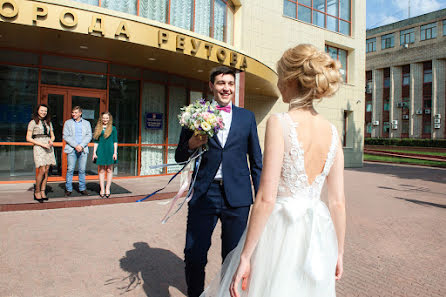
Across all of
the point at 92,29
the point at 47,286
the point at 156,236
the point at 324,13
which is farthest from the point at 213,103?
the point at 324,13

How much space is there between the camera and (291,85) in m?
1.74

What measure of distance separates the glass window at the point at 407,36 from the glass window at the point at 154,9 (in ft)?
143

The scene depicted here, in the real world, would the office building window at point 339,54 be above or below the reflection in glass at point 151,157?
above

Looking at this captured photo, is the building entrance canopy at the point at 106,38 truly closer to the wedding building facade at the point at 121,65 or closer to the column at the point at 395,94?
the wedding building facade at the point at 121,65

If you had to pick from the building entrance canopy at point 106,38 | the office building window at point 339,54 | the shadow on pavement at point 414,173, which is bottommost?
the shadow on pavement at point 414,173

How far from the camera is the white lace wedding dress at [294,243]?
5.53ft

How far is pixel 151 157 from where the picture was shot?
13148mm

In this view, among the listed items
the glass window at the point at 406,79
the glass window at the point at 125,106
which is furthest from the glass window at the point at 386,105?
the glass window at the point at 125,106

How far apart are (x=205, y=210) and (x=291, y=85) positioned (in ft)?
4.21

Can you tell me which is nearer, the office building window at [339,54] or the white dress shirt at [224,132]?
the white dress shirt at [224,132]

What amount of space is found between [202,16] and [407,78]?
135 ft

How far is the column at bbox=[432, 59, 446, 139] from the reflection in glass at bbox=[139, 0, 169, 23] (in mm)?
40080

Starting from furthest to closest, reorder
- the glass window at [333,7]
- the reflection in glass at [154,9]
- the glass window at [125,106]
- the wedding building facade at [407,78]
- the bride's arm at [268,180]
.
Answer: the wedding building facade at [407,78] → the glass window at [333,7] → the glass window at [125,106] → the reflection in glass at [154,9] → the bride's arm at [268,180]

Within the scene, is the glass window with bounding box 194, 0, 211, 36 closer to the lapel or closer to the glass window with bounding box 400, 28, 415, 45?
the lapel
